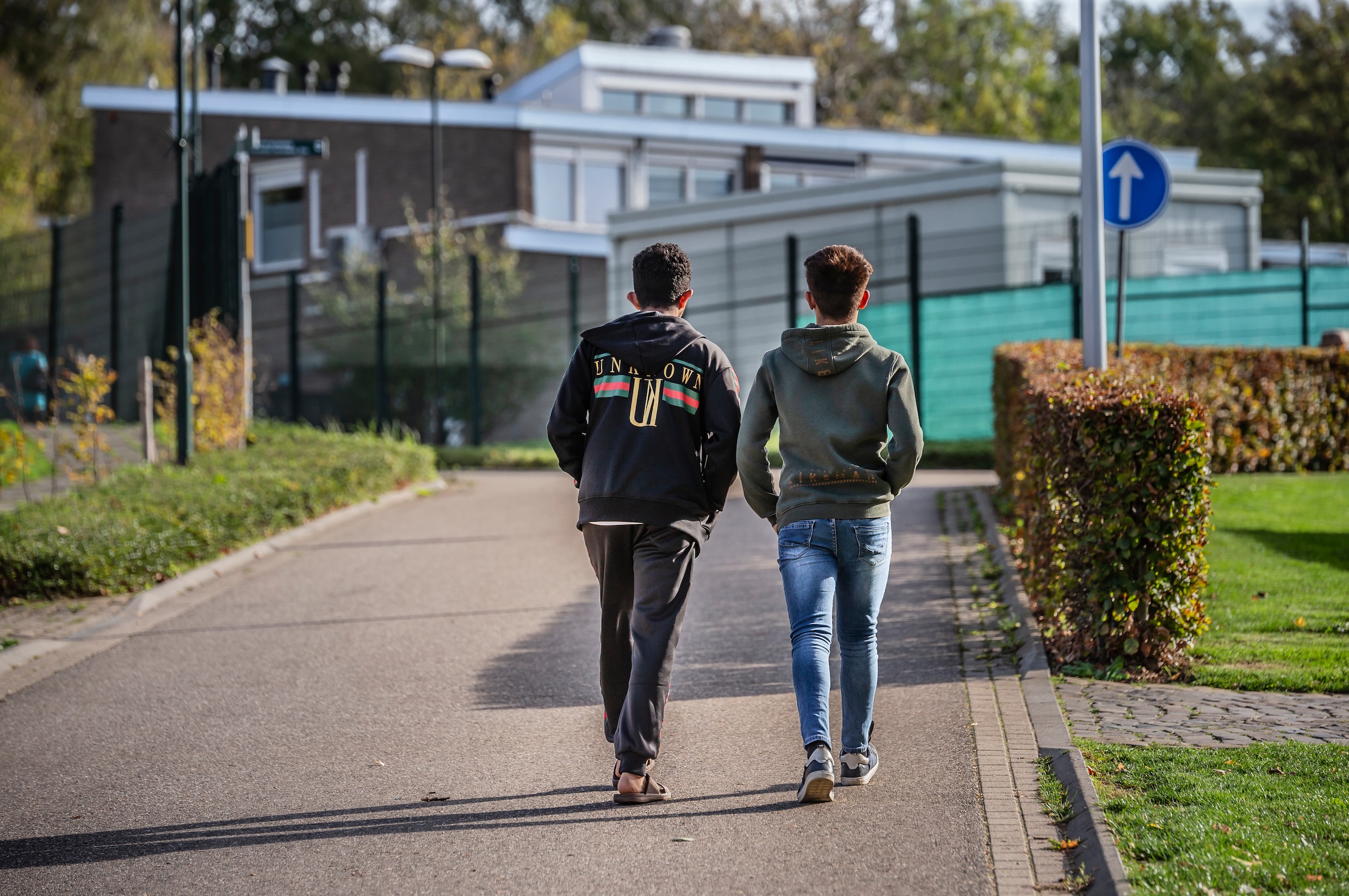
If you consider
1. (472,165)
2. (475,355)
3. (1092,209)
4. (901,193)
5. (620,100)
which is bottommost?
(475,355)

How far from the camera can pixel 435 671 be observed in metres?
7.14

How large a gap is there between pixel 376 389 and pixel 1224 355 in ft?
41.2

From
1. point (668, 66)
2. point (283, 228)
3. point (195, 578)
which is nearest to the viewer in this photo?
point (195, 578)

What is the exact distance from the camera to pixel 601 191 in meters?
28.5

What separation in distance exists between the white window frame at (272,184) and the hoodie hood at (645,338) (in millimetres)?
25901

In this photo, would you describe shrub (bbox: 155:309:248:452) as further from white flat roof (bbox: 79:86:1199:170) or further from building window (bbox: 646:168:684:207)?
building window (bbox: 646:168:684:207)

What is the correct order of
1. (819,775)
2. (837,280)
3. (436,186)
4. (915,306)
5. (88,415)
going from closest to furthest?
(819,775), (837,280), (88,415), (915,306), (436,186)

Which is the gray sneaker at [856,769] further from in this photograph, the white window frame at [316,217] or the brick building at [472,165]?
the white window frame at [316,217]

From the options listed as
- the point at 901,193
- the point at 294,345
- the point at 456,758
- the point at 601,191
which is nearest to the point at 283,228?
the point at 601,191

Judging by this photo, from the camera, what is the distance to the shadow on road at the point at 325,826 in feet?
15.2

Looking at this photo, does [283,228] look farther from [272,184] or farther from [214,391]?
[214,391]

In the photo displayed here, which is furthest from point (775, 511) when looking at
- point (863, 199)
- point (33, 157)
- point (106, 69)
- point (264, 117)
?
point (106, 69)

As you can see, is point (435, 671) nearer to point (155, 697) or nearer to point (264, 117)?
point (155, 697)

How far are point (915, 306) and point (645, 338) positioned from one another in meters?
13.3
